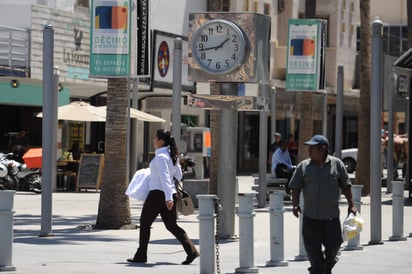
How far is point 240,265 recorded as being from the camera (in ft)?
42.6

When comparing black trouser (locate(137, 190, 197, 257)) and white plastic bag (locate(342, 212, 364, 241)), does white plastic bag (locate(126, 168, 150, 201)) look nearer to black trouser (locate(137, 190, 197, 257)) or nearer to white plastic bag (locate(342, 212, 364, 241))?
black trouser (locate(137, 190, 197, 257))

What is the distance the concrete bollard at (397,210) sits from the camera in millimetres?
17578

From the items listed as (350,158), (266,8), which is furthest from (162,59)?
(350,158)

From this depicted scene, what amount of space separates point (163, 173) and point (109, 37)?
5.90 m

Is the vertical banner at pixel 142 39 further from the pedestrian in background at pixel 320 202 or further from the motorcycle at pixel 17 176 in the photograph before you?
the pedestrian in background at pixel 320 202

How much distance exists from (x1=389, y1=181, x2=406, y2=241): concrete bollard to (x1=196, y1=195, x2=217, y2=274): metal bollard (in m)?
6.03

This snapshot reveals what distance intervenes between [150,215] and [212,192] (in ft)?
29.7

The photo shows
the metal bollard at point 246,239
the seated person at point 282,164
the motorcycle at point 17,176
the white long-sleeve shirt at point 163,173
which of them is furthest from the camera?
the seated person at point 282,164

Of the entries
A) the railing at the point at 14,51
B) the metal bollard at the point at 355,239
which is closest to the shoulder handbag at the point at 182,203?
the metal bollard at the point at 355,239

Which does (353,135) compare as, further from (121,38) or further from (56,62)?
(121,38)

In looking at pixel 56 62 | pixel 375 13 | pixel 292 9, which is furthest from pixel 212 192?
pixel 375 13

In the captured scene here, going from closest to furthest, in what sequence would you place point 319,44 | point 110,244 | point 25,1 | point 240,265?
point 240,265, point 110,244, point 319,44, point 25,1

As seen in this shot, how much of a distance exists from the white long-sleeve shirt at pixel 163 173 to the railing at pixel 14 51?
1914 cm

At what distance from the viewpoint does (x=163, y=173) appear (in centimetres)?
1330
